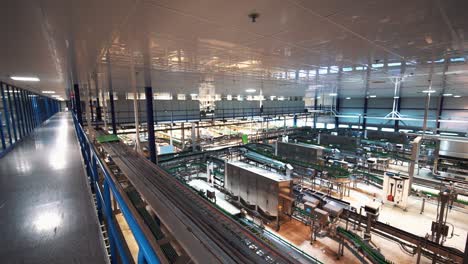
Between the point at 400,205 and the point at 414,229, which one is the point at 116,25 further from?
the point at 400,205

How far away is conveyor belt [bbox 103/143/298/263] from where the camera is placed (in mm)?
965

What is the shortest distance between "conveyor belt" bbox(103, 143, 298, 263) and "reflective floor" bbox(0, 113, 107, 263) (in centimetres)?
114

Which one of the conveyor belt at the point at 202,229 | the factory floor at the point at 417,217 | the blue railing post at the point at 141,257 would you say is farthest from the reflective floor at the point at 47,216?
the factory floor at the point at 417,217

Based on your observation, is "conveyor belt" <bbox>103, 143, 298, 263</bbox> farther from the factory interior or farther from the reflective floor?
the reflective floor

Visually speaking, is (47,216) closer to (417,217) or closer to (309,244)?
(309,244)

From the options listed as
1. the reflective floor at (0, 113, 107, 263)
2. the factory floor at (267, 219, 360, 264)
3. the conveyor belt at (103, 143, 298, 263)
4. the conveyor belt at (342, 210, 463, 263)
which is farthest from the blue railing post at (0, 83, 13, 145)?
the conveyor belt at (342, 210, 463, 263)

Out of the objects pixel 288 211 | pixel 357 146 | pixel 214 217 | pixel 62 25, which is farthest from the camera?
pixel 357 146

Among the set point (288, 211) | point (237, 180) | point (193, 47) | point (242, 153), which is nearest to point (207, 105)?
point (242, 153)

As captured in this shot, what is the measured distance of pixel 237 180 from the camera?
7.92 m

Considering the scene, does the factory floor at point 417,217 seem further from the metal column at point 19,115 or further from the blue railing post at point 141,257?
the metal column at point 19,115

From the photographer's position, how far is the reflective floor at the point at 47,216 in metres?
2.01

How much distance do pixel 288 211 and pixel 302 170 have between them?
10.7 feet

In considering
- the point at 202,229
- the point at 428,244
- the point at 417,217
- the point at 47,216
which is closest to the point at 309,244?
the point at 428,244

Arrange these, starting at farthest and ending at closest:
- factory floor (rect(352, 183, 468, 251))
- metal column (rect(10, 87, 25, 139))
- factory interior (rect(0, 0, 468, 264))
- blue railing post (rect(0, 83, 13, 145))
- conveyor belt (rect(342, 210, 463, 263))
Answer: metal column (rect(10, 87, 25, 139)) < blue railing post (rect(0, 83, 13, 145)) < factory floor (rect(352, 183, 468, 251)) < conveyor belt (rect(342, 210, 463, 263)) < factory interior (rect(0, 0, 468, 264))
